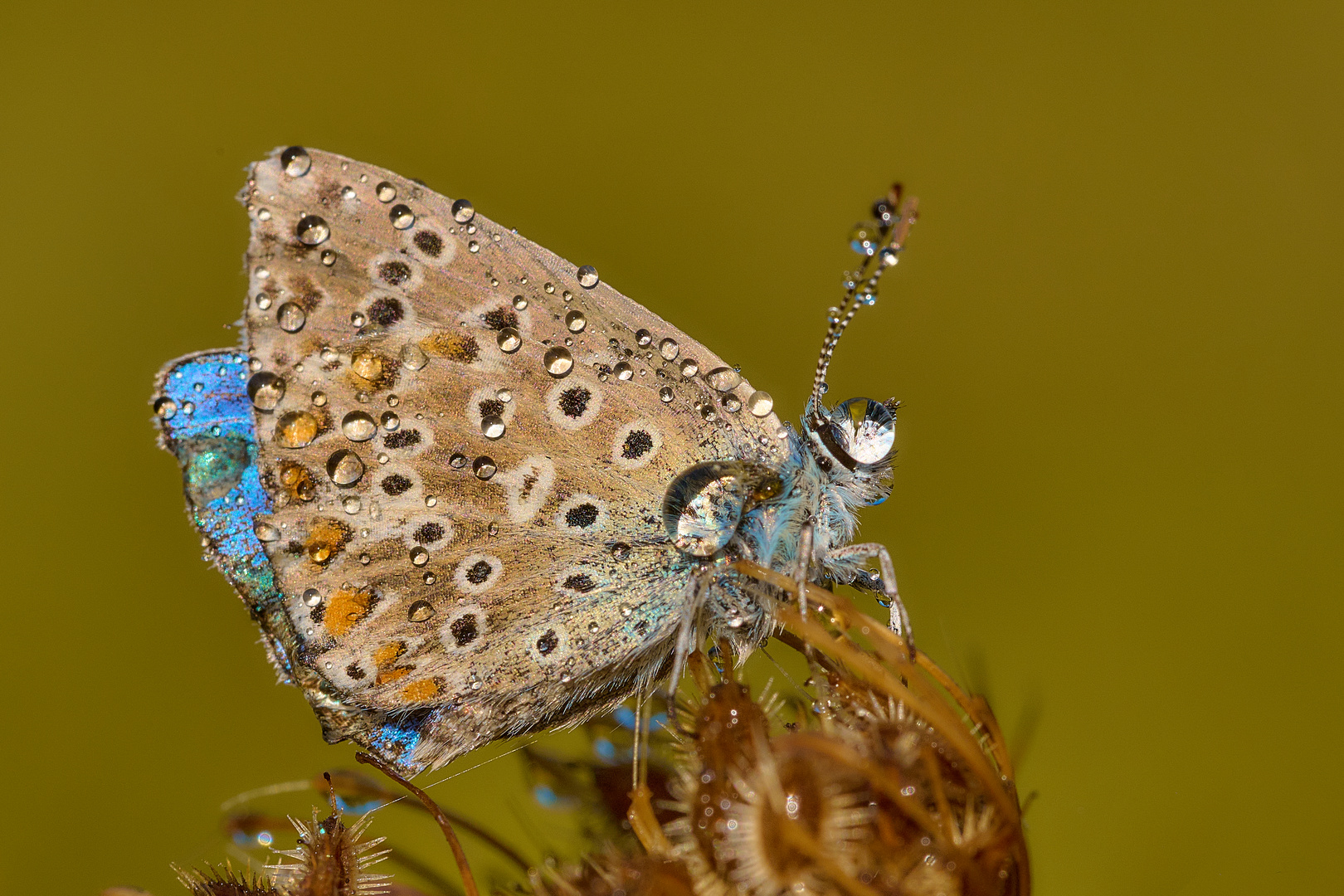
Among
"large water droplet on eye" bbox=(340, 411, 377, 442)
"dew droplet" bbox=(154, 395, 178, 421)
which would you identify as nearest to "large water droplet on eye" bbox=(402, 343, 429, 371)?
"large water droplet on eye" bbox=(340, 411, 377, 442)

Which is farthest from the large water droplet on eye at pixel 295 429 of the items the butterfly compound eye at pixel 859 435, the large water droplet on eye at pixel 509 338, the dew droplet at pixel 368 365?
the butterfly compound eye at pixel 859 435

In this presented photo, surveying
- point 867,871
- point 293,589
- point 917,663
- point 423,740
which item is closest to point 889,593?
point 917,663

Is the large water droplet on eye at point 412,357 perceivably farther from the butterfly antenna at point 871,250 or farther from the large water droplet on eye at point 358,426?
the butterfly antenna at point 871,250

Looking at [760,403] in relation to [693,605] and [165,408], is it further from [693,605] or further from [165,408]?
[165,408]

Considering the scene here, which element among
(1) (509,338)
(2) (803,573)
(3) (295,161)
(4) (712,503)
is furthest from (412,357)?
(2) (803,573)

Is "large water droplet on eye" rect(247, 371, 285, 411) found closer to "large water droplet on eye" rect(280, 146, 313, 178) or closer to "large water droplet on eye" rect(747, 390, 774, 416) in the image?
"large water droplet on eye" rect(280, 146, 313, 178)

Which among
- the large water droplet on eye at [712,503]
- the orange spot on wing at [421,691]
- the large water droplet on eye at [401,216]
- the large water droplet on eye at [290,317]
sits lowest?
the orange spot on wing at [421,691]

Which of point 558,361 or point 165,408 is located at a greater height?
point 558,361
